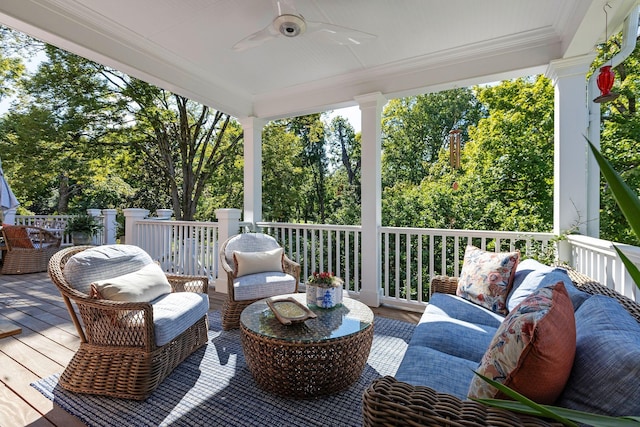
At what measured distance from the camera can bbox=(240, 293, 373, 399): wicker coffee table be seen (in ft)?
6.06

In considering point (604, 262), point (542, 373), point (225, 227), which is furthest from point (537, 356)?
point (225, 227)

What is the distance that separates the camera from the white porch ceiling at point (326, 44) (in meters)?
2.65

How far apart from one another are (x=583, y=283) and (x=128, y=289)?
2704 mm

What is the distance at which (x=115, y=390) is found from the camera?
1.94 metres

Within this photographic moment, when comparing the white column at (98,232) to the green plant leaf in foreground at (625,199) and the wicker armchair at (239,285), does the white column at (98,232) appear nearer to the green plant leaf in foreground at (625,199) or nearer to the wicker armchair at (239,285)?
the wicker armchair at (239,285)

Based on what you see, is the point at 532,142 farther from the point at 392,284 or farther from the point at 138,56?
the point at 138,56

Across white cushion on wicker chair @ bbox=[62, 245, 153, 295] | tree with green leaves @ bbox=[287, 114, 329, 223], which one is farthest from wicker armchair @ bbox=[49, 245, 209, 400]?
tree with green leaves @ bbox=[287, 114, 329, 223]

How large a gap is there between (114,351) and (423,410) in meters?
1.90

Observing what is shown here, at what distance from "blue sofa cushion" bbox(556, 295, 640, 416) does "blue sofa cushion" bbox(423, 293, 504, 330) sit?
1.04m

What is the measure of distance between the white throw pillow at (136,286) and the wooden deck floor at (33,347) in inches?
25.7

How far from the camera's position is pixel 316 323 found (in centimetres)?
208

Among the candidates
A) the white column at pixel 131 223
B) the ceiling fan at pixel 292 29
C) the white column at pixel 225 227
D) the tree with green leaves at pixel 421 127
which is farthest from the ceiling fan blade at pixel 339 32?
the tree with green leaves at pixel 421 127

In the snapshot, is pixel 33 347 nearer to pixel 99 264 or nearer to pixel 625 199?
pixel 99 264

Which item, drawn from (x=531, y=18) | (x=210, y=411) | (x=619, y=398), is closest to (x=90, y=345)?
(x=210, y=411)
